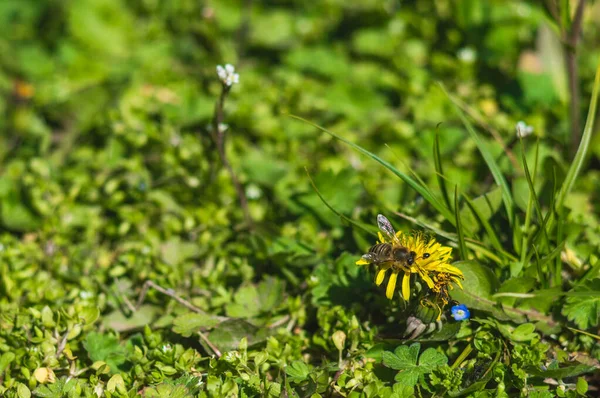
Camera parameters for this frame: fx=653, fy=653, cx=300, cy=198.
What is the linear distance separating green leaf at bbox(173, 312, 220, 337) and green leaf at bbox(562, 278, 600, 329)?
1286 mm

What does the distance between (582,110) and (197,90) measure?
2169 millimetres

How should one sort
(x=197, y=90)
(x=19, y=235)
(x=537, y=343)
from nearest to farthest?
(x=537, y=343), (x=19, y=235), (x=197, y=90)

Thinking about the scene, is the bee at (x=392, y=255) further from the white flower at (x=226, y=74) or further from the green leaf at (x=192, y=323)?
the white flower at (x=226, y=74)

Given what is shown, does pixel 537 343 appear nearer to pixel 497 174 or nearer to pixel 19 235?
pixel 497 174

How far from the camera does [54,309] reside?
8.41ft

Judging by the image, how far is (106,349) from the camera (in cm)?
248

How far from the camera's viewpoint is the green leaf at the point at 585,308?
2232 millimetres

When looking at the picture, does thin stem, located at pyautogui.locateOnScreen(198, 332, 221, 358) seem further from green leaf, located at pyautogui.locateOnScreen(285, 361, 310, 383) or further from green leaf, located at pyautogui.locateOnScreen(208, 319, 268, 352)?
green leaf, located at pyautogui.locateOnScreen(285, 361, 310, 383)

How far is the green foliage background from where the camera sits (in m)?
2.28

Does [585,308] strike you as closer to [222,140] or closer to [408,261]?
[408,261]

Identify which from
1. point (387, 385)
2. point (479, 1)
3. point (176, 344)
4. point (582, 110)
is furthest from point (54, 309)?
point (479, 1)

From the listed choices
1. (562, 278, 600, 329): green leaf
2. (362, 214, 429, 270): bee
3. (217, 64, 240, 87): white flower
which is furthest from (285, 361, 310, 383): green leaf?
(217, 64, 240, 87): white flower

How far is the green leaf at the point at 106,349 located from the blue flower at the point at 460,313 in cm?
121

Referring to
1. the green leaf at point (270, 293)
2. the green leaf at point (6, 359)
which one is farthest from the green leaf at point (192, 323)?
the green leaf at point (6, 359)
